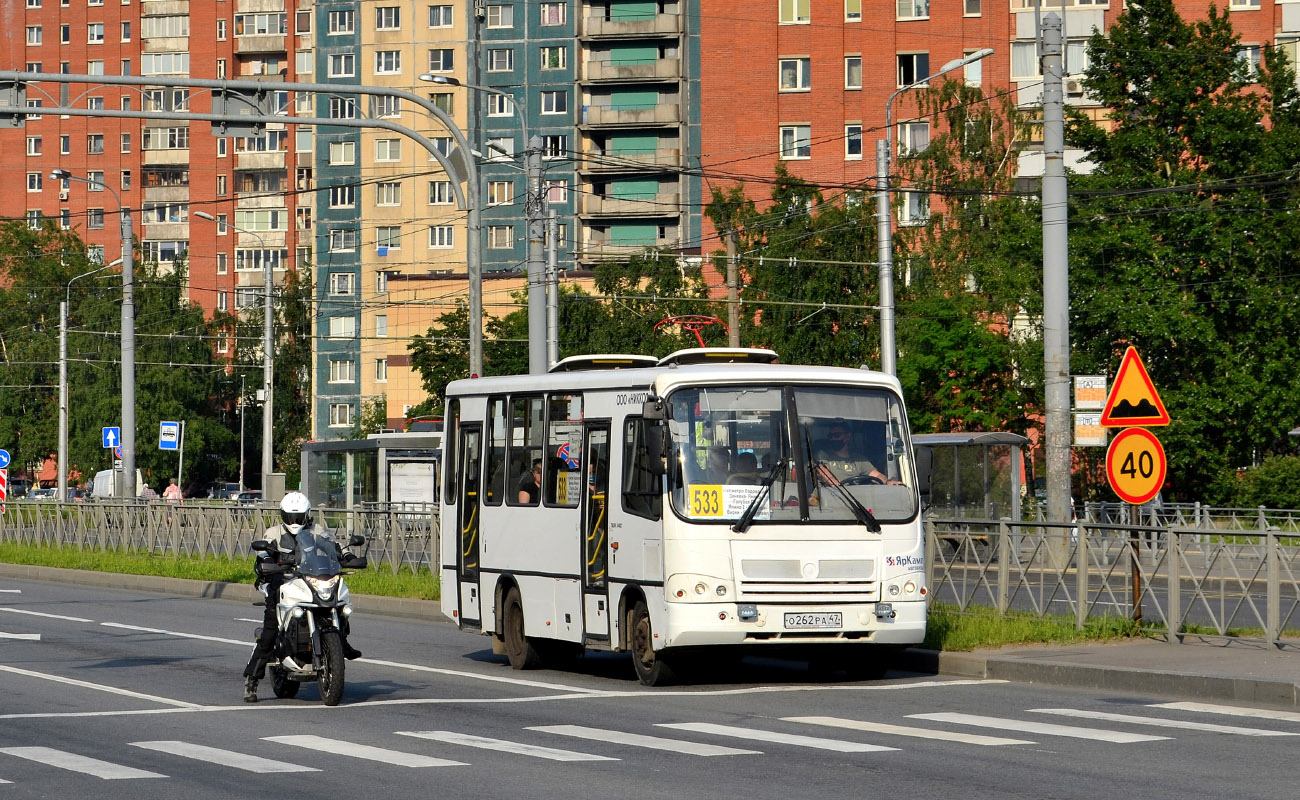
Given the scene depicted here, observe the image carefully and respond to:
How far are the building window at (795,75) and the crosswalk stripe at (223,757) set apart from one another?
7384cm

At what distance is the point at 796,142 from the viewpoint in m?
84.2

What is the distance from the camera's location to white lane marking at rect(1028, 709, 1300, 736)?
498 inches

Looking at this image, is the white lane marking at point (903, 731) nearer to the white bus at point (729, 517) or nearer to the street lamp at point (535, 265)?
the white bus at point (729, 517)

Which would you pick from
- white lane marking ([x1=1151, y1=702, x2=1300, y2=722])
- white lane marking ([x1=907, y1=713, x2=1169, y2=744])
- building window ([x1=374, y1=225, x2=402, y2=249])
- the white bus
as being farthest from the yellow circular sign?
building window ([x1=374, y1=225, x2=402, y2=249])

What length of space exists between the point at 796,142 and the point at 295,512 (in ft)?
233

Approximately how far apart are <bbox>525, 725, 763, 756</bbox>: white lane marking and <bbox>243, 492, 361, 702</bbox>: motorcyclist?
2029 mm

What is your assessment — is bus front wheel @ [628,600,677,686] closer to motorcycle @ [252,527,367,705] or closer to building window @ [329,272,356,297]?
motorcycle @ [252,527,367,705]

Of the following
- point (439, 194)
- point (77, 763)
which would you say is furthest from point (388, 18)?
point (77, 763)

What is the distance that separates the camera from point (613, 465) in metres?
16.9

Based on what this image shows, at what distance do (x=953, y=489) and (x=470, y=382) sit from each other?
81.9 feet

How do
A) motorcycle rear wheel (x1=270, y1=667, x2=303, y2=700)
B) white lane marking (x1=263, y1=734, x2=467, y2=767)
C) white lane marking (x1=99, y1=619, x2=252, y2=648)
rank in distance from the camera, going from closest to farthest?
white lane marking (x1=263, y1=734, x2=467, y2=767)
motorcycle rear wheel (x1=270, y1=667, x2=303, y2=700)
white lane marking (x1=99, y1=619, x2=252, y2=648)

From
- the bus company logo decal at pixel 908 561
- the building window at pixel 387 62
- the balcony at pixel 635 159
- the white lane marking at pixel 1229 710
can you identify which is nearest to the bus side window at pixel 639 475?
the bus company logo decal at pixel 908 561

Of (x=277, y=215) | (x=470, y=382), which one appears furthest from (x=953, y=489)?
(x=277, y=215)

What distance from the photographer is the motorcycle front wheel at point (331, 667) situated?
14.3 metres
